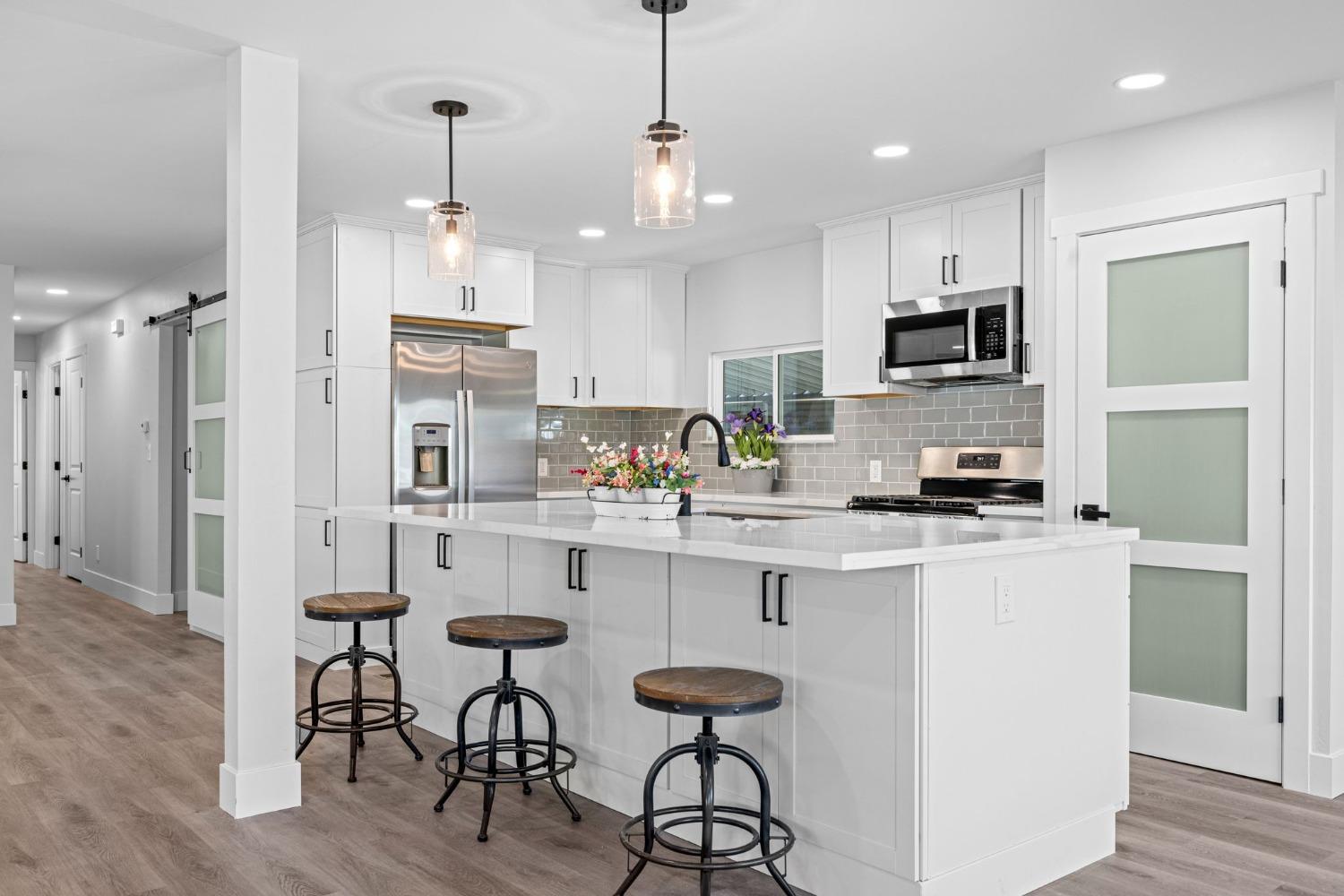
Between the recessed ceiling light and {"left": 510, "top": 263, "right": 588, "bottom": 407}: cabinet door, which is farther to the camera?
{"left": 510, "top": 263, "right": 588, "bottom": 407}: cabinet door

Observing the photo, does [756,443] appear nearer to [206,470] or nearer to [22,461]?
[206,470]

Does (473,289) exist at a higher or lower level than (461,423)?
higher

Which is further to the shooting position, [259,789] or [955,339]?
[955,339]

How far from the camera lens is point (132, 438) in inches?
309

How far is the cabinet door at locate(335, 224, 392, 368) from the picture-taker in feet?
18.1

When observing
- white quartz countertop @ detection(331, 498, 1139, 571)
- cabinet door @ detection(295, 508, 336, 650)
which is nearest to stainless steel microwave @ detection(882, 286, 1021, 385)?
white quartz countertop @ detection(331, 498, 1139, 571)

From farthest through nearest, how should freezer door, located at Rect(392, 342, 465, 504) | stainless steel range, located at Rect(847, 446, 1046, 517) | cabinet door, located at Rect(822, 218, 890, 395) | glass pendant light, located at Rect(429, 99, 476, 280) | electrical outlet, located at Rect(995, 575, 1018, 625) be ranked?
freezer door, located at Rect(392, 342, 465, 504) < cabinet door, located at Rect(822, 218, 890, 395) < stainless steel range, located at Rect(847, 446, 1046, 517) < glass pendant light, located at Rect(429, 99, 476, 280) < electrical outlet, located at Rect(995, 575, 1018, 625)

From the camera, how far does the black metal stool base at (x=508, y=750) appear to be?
10.1 ft

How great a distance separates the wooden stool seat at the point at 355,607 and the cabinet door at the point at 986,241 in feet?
9.82

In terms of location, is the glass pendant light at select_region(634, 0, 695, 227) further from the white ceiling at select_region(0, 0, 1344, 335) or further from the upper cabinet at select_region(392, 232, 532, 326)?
the upper cabinet at select_region(392, 232, 532, 326)

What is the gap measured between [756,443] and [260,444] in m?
3.69

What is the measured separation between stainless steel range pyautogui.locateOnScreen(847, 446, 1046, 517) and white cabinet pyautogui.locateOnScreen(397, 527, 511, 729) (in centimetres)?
211

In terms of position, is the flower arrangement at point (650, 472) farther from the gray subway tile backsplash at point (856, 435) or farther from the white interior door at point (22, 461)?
the white interior door at point (22, 461)

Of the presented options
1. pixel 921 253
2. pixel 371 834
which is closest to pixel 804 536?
pixel 371 834
